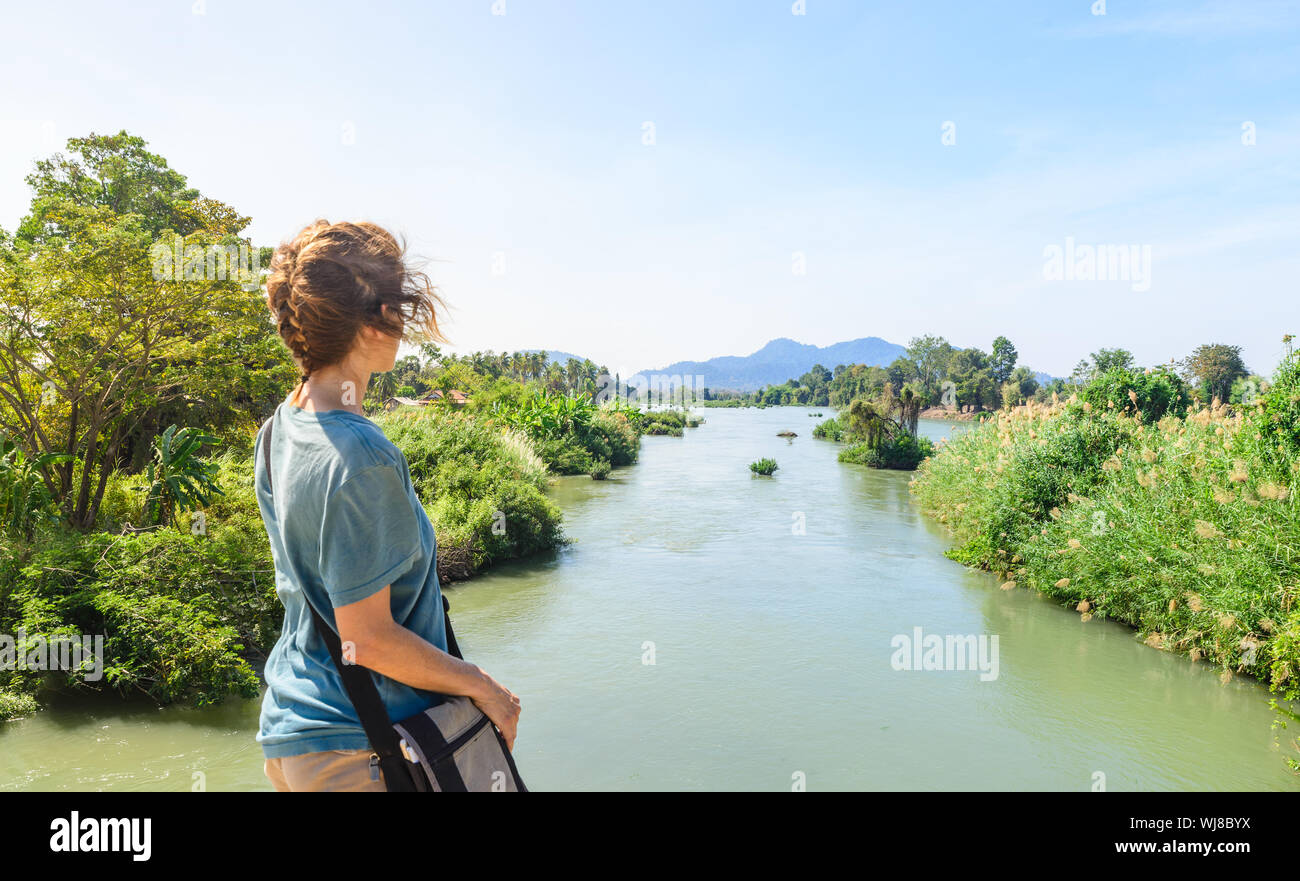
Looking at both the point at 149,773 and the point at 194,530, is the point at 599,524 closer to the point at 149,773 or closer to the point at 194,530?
the point at 194,530

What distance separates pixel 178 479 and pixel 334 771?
8.51 m

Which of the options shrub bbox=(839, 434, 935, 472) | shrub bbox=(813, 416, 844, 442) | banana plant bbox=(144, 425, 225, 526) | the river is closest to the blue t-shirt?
the river

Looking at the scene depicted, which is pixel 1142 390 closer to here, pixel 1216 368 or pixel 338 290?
pixel 338 290

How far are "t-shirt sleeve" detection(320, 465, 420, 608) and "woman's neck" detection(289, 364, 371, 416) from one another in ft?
0.61

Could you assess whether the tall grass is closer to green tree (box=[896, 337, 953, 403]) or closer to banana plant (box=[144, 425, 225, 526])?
banana plant (box=[144, 425, 225, 526])

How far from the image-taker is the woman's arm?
1270 mm

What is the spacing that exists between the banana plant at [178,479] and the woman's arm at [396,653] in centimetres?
837

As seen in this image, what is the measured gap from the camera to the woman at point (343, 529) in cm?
126

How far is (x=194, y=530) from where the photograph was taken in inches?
328

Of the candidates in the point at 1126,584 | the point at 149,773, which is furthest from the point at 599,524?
the point at 149,773

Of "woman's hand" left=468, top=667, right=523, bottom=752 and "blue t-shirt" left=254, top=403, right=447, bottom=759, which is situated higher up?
"blue t-shirt" left=254, top=403, right=447, bottom=759

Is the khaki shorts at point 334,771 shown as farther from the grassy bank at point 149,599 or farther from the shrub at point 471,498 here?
the shrub at point 471,498
